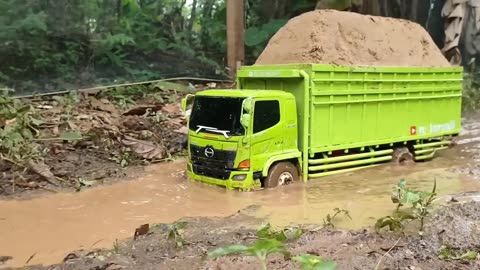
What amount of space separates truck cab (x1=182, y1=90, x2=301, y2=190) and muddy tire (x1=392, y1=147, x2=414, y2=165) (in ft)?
7.95

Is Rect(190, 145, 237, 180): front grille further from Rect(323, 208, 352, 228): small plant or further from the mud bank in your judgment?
the mud bank

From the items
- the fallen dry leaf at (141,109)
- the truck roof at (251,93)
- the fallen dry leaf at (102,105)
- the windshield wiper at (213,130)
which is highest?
the truck roof at (251,93)

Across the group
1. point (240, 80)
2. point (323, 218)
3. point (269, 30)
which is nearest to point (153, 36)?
point (269, 30)

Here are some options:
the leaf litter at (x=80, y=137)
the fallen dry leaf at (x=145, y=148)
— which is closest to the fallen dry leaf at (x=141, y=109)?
the leaf litter at (x=80, y=137)

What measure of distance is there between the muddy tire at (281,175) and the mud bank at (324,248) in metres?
2.21

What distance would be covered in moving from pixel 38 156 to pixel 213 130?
121 inches

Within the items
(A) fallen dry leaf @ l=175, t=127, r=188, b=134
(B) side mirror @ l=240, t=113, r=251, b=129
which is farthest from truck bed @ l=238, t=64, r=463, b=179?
(A) fallen dry leaf @ l=175, t=127, r=188, b=134

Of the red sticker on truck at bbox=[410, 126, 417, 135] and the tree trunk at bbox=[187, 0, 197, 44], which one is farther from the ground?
the tree trunk at bbox=[187, 0, 197, 44]

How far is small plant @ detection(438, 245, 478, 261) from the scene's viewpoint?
409cm

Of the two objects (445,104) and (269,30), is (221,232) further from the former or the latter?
(269,30)

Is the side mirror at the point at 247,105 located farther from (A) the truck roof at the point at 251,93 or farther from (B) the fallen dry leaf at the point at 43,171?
(B) the fallen dry leaf at the point at 43,171

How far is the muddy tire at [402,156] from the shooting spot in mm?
9836

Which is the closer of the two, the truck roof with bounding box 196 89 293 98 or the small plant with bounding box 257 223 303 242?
the small plant with bounding box 257 223 303 242

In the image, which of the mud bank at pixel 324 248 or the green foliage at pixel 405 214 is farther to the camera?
the green foliage at pixel 405 214
